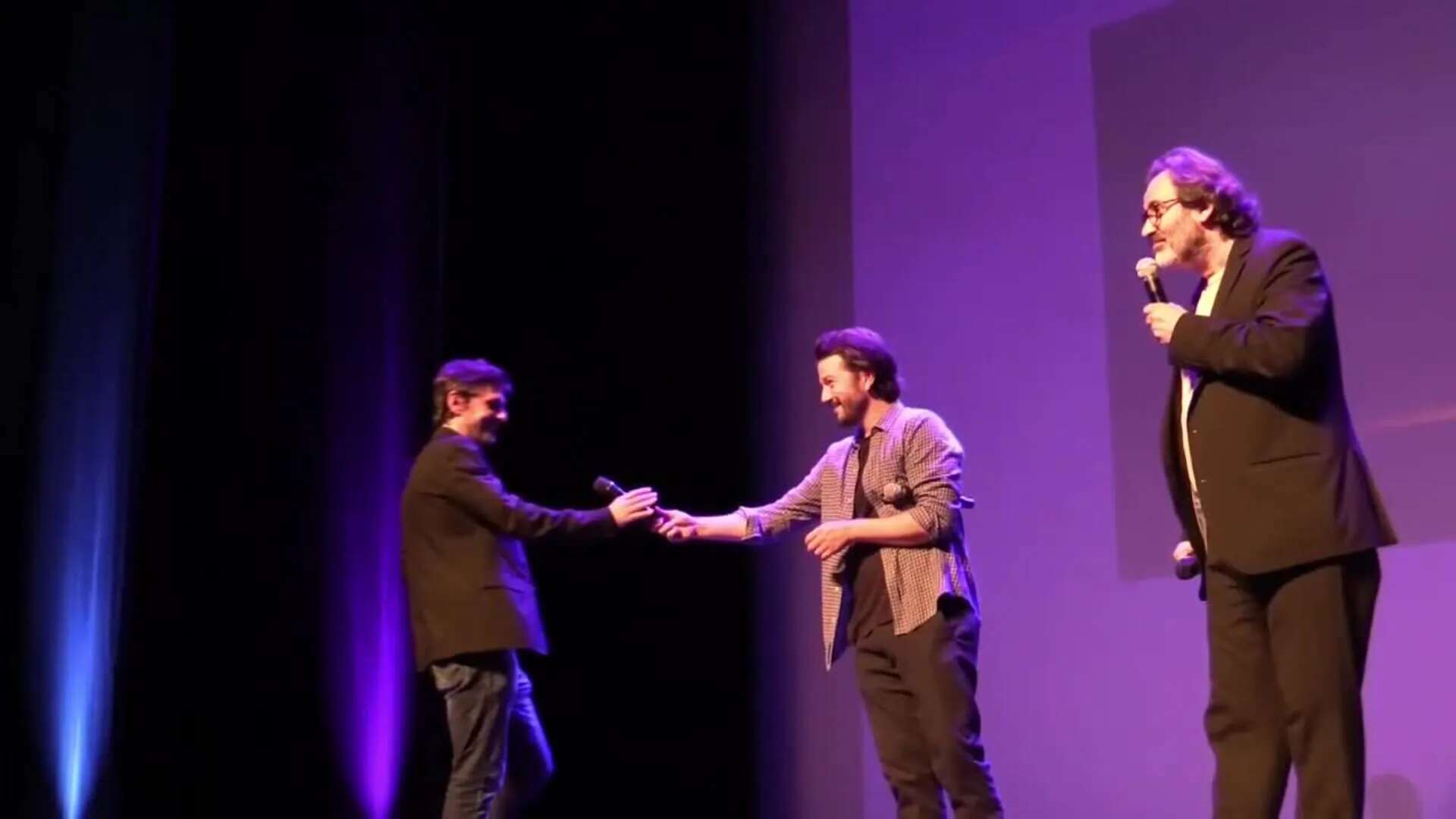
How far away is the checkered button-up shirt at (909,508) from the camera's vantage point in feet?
9.87

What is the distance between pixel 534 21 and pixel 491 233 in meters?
0.77

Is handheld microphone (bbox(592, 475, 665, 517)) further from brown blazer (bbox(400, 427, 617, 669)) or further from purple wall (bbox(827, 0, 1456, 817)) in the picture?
purple wall (bbox(827, 0, 1456, 817))

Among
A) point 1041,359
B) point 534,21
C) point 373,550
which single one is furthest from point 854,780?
point 534,21

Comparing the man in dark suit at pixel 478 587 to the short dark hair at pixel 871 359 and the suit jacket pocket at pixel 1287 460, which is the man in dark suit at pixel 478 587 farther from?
the suit jacket pocket at pixel 1287 460

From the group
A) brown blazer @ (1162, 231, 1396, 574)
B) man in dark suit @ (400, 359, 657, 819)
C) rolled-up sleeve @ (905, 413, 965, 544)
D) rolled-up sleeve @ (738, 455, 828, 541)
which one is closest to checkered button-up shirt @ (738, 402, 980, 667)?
rolled-up sleeve @ (905, 413, 965, 544)

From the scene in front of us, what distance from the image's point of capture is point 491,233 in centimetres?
502

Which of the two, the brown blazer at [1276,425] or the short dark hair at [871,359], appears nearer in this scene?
the brown blazer at [1276,425]

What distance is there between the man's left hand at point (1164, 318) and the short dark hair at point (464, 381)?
196 centimetres

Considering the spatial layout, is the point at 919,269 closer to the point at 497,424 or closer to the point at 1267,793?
the point at 497,424

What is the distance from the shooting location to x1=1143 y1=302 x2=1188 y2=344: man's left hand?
227 centimetres

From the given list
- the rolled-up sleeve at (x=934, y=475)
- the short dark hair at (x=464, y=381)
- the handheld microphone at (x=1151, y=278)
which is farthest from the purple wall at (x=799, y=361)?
the handheld microphone at (x=1151, y=278)

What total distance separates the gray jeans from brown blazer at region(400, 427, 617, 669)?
0.06 metres

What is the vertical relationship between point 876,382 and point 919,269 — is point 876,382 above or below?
below

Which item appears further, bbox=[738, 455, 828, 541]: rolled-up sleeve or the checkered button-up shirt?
bbox=[738, 455, 828, 541]: rolled-up sleeve
